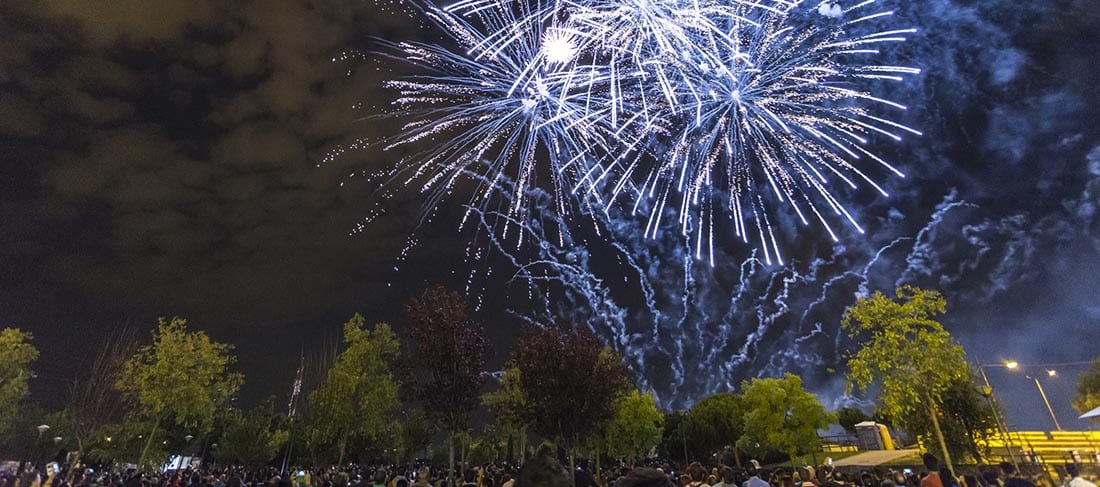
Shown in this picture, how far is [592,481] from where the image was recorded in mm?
8359

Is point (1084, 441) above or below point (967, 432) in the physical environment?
above

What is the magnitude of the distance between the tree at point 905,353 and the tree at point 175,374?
31.9 meters

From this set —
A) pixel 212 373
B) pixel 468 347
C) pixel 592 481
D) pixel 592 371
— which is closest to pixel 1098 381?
pixel 592 371

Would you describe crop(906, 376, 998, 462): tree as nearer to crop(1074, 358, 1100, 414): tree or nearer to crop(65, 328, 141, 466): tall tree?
crop(1074, 358, 1100, 414): tree

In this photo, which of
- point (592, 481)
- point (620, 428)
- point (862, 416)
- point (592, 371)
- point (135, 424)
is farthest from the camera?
point (862, 416)

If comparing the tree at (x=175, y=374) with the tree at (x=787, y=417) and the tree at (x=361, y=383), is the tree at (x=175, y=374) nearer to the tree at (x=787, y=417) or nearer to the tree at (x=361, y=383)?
the tree at (x=361, y=383)

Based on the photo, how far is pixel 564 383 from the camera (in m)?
22.7

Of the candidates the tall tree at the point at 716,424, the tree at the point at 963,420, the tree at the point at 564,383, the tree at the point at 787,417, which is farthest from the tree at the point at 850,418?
the tree at the point at 564,383

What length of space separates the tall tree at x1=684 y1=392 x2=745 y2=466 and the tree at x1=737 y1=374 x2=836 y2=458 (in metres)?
9.65

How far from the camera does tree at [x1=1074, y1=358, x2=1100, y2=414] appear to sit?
38.9 meters

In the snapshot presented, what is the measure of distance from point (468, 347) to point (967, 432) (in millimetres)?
24535

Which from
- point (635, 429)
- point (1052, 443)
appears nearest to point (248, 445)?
point (635, 429)

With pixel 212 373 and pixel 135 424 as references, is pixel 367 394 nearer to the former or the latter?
pixel 212 373

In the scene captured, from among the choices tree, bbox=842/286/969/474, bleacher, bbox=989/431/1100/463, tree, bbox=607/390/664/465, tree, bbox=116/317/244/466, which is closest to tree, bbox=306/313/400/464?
tree, bbox=116/317/244/466
